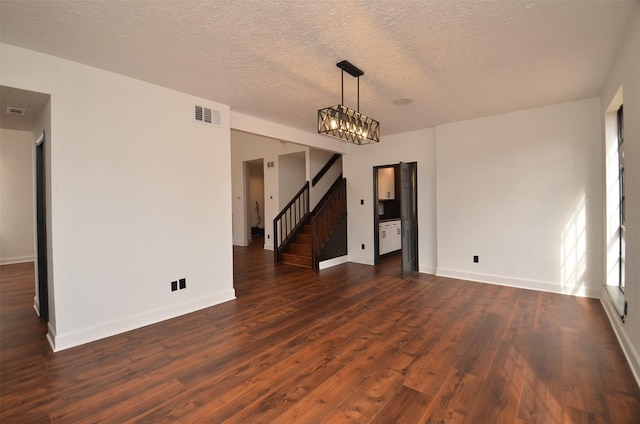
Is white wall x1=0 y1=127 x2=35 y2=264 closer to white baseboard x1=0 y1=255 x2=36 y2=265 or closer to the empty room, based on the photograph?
white baseboard x1=0 y1=255 x2=36 y2=265

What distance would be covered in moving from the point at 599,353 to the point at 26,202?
10392 millimetres

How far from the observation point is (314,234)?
5961 mm

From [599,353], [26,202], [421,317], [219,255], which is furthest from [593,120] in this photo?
[26,202]

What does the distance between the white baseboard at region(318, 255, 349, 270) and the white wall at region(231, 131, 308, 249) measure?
2564 millimetres

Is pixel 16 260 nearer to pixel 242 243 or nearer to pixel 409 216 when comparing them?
pixel 242 243

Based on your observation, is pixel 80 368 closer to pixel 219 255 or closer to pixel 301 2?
pixel 219 255

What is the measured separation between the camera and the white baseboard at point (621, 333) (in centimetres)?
219

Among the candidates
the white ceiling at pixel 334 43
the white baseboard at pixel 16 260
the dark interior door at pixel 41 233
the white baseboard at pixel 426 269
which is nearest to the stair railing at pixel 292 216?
the white baseboard at pixel 426 269

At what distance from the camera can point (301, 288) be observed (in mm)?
4641

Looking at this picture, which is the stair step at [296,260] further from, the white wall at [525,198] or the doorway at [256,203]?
the doorway at [256,203]

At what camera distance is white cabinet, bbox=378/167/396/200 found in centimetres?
704

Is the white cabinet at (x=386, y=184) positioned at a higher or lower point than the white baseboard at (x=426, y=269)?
higher

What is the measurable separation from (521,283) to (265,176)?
→ 668 cm

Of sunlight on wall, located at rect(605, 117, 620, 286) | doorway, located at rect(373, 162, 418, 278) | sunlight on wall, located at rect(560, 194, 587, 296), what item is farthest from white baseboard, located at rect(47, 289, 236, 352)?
sunlight on wall, located at rect(605, 117, 620, 286)
